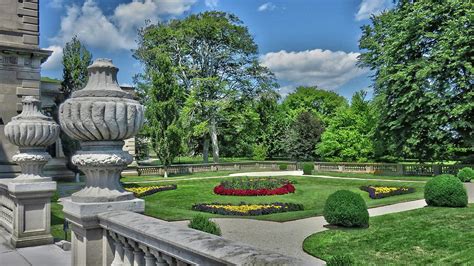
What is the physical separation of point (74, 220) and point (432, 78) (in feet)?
89.3

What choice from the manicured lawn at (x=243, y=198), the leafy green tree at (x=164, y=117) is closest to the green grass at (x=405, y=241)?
the manicured lawn at (x=243, y=198)

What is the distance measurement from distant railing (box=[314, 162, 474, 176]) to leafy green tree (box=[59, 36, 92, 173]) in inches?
899

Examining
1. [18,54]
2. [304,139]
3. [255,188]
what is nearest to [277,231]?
[255,188]

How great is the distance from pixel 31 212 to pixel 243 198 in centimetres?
1543

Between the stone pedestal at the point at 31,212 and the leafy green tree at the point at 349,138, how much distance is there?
39.9 metres

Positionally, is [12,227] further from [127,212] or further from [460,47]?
[460,47]

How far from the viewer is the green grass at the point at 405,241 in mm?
9578

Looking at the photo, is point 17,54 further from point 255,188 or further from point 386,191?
point 386,191

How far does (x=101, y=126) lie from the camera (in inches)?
157

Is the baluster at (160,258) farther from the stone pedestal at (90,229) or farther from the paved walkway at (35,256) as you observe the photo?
the paved walkway at (35,256)

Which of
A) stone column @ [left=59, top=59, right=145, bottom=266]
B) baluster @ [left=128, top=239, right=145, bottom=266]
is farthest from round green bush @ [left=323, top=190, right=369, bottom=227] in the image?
baluster @ [left=128, top=239, right=145, bottom=266]

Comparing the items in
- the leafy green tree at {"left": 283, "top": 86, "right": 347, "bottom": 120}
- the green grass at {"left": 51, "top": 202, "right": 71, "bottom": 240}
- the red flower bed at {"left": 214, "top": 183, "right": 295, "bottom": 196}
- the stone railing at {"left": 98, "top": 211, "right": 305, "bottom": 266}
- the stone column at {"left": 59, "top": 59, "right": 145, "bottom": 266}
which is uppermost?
the leafy green tree at {"left": 283, "top": 86, "right": 347, "bottom": 120}

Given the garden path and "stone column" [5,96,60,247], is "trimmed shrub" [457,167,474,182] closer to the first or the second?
the garden path

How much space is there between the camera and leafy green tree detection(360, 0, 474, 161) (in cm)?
2539
